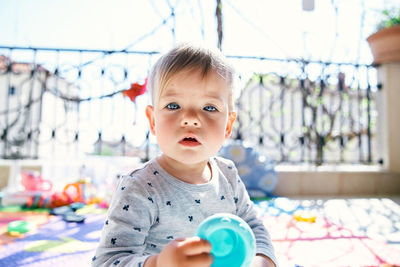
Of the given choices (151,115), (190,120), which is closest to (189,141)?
(190,120)

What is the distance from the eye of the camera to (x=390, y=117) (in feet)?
11.2

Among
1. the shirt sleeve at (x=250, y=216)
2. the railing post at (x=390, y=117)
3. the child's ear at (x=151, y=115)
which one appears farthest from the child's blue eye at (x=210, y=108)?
the railing post at (x=390, y=117)

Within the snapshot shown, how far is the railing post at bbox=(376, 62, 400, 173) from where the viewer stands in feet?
11.1

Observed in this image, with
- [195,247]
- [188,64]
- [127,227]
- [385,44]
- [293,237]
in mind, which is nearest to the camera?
[195,247]

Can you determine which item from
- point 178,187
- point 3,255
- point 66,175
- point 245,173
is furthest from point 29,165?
point 178,187

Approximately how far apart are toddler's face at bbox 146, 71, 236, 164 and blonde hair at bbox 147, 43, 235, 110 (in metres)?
0.02

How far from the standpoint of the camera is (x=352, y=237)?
1.60 meters

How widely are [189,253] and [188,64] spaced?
481 mm

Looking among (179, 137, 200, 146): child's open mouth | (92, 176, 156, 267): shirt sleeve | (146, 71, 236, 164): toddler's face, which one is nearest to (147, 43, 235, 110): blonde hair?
(146, 71, 236, 164): toddler's face

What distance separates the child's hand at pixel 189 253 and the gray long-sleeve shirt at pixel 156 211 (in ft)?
0.41

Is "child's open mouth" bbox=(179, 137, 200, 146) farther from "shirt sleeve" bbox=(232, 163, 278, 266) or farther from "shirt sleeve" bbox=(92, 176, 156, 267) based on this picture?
"shirt sleeve" bbox=(232, 163, 278, 266)

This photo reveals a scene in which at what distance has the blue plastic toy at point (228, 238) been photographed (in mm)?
528

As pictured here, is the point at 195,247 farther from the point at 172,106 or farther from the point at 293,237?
the point at 293,237

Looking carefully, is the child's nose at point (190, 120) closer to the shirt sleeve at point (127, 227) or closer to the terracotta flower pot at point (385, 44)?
the shirt sleeve at point (127, 227)
